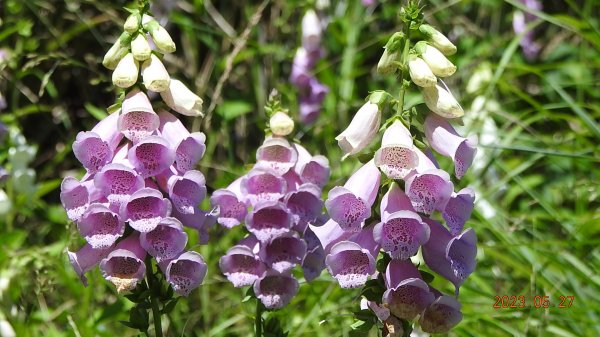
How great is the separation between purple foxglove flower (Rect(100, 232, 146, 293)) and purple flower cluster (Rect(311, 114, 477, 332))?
1.29ft

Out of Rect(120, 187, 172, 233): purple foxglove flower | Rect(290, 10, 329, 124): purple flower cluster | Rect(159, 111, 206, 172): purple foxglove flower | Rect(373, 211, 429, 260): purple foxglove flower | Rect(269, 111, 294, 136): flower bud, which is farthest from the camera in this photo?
Rect(290, 10, 329, 124): purple flower cluster

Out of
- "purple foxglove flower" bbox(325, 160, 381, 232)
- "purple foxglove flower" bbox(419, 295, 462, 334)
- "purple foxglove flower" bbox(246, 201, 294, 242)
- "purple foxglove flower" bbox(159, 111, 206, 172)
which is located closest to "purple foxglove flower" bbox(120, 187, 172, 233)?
"purple foxglove flower" bbox(159, 111, 206, 172)

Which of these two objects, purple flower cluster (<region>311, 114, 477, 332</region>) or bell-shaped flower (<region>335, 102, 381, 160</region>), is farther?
bell-shaped flower (<region>335, 102, 381, 160</region>)

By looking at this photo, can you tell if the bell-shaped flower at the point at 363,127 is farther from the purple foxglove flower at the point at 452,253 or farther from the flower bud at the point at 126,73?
the flower bud at the point at 126,73

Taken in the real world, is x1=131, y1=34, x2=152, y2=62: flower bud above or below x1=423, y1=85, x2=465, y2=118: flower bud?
above

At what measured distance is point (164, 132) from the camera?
184 cm

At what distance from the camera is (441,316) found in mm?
1638

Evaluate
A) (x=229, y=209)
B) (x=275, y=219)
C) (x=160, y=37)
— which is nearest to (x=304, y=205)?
(x=275, y=219)

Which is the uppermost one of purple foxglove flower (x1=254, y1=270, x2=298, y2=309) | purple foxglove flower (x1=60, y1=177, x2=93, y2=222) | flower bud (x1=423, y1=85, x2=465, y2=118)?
flower bud (x1=423, y1=85, x2=465, y2=118)

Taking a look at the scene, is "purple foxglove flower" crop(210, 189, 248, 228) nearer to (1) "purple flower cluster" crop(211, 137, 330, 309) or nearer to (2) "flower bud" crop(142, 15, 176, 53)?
(1) "purple flower cluster" crop(211, 137, 330, 309)

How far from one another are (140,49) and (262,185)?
405 mm

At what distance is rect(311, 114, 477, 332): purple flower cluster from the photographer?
1.59 meters

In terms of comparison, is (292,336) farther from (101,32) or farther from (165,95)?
(101,32)

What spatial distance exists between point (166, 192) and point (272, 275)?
1.00 feet
